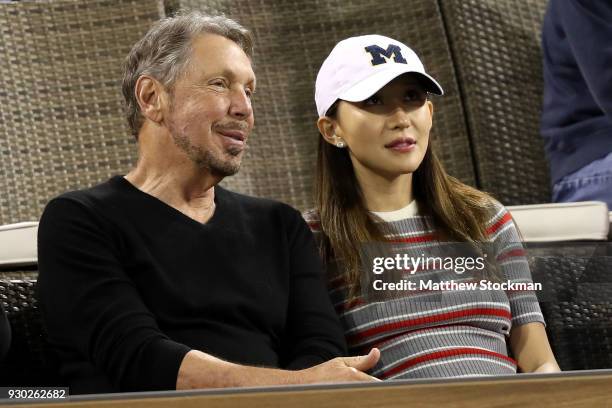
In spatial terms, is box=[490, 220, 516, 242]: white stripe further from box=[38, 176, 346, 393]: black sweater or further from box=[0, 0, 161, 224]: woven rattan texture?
box=[0, 0, 161, 224]: woven rattan texture

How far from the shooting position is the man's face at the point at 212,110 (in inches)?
57.5

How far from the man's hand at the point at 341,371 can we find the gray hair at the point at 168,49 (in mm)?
533

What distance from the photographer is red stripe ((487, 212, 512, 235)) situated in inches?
58.6

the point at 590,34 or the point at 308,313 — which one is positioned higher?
the point at 590,34

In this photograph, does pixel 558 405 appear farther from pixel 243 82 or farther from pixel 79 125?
pixel 79 125

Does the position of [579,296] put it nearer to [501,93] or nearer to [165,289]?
[165,289]

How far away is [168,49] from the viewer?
1.50 m

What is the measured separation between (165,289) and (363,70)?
0.48 meters

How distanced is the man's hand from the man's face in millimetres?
403

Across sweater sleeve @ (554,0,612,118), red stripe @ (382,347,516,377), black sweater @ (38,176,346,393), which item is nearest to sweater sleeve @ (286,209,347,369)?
black sweater @ (38,176,346,393)

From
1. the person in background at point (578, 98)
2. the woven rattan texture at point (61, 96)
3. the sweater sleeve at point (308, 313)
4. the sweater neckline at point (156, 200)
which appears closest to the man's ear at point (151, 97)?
the sweater neckline at point (156, 200)

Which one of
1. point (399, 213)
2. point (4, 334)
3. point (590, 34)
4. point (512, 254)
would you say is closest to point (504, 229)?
point (399, 213)

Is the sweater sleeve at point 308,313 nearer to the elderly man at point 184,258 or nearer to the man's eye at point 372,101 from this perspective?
the elderly man at point 184,258

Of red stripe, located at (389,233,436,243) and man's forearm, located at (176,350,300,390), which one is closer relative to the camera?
man's forearm, located at (176,350,300,390)
